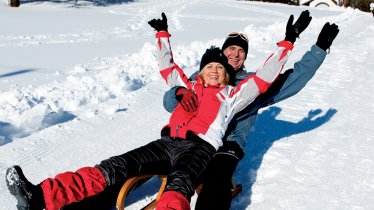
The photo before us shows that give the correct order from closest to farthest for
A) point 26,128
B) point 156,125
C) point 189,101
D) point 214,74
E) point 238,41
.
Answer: point 189,101 → point 214,74 → point 238,41 → point 26,128 → point 156,125

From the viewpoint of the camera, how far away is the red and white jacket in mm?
2756

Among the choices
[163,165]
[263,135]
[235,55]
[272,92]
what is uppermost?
[235,55]

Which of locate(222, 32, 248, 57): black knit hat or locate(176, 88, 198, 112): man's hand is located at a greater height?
locate(222, 32, 248, 57): black knit hat

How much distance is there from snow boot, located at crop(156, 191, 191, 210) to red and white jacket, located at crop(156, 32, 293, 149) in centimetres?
66

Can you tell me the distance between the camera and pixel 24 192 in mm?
2094

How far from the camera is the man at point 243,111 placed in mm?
2359

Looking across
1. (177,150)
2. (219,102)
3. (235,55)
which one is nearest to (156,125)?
(235,55)

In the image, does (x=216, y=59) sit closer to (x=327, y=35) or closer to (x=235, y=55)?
(x=235, y=55)

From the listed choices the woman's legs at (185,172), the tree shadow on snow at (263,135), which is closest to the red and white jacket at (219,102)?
the woman's legs at (185,172)

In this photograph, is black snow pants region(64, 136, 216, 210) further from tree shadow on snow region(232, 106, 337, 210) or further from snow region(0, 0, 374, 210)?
tree shadow on snow region(232, 106, 337, 210)

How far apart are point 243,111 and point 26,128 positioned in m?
1.95

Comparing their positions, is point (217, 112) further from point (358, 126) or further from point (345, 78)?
point (345, 78)

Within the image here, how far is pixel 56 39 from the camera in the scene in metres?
10.1

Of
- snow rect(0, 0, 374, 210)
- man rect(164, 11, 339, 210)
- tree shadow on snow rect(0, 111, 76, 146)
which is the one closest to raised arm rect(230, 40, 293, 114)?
man rect(164, 11, 339, 210)
